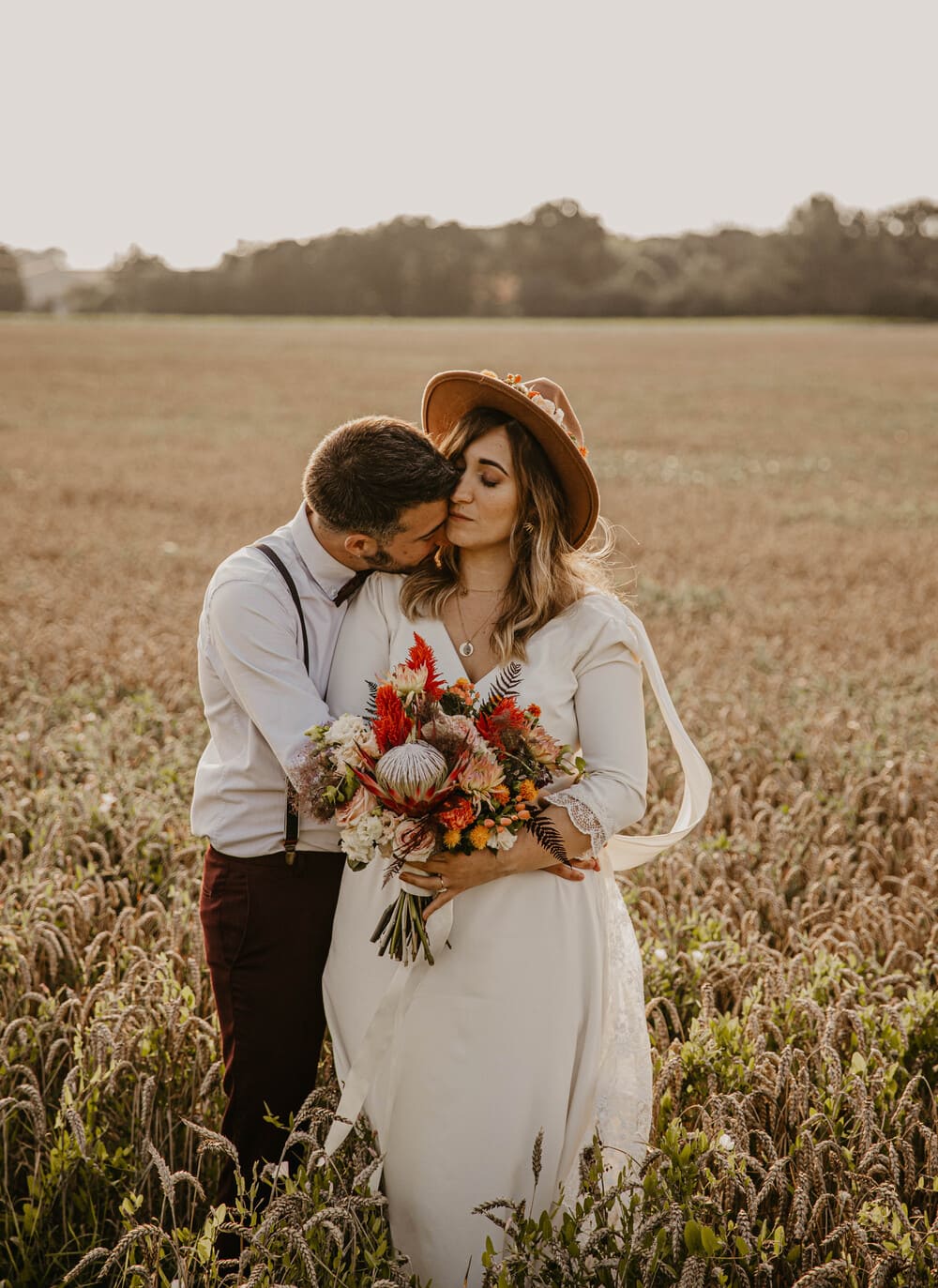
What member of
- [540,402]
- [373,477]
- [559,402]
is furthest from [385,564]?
[559,402]

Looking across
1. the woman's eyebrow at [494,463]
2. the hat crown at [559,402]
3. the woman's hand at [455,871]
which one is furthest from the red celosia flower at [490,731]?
the hat crown at [559,402]

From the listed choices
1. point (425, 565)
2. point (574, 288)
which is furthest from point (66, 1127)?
point (574, 288)

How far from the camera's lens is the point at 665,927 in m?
4.48

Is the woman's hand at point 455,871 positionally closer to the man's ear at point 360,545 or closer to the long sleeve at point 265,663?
the long sleeve at point 265,663

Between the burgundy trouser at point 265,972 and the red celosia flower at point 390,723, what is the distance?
792 mm

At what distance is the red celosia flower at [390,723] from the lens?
2.56 metres

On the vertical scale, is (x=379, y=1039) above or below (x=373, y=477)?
below

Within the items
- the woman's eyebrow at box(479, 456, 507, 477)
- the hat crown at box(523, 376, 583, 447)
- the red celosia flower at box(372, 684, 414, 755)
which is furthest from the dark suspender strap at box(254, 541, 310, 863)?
the hat crown at box(523, 376, 583, 447)

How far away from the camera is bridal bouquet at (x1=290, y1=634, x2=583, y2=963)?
2521 millimetres

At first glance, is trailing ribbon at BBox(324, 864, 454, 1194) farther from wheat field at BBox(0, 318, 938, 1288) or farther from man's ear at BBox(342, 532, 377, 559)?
man's ear at BBox(342, 532, 377, 559)

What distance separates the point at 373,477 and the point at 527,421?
23.5 inches

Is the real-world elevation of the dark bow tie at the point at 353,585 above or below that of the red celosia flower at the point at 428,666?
above

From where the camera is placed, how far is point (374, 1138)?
3098 mm

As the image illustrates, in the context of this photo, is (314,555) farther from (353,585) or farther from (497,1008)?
(497,1008)
